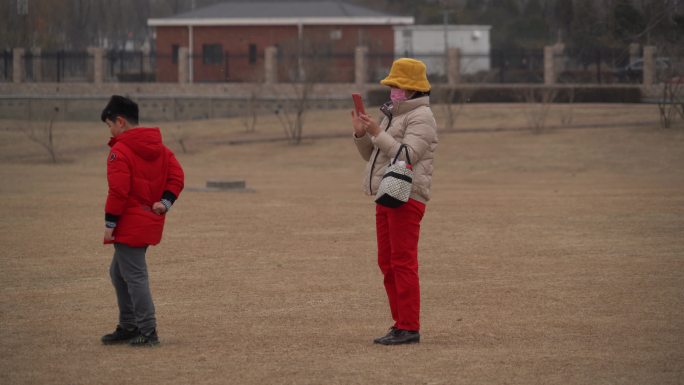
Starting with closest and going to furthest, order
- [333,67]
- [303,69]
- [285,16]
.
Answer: [303,69]
[333,67]
[285,16]

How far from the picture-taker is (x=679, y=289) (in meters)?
8.85

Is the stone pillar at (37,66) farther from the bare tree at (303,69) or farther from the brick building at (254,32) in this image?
the bare tree at (303,69)

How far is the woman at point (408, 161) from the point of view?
6.57m

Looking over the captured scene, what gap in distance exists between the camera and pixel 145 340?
6699 millimetres

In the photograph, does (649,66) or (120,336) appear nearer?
(120,336)

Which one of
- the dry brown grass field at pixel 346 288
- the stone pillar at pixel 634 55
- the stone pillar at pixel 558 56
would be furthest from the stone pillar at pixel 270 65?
the dry brown grass field at pixel 346 288

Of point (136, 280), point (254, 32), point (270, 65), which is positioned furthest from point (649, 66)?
point (136, 280)

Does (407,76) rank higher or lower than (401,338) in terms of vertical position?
higher

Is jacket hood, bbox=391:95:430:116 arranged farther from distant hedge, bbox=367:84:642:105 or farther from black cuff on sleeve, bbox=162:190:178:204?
distant hedge, bbox=367:84:642:105

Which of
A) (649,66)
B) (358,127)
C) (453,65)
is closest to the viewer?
(358,127)

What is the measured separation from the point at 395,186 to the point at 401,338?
0.98 metres

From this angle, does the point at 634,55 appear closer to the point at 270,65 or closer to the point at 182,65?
the point at 270,65

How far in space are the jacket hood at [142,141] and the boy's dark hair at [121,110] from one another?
9 cm

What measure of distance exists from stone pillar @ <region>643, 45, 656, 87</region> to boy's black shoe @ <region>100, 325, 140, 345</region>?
120 ft
